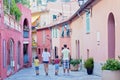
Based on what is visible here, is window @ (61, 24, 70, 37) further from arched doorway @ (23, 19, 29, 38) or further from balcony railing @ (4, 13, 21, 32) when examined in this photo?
balcony railing @ (4, 13, 21, 32)

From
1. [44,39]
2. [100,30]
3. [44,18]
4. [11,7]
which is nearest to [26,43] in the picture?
[11,7]

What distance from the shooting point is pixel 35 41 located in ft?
201

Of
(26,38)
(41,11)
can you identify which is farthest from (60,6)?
(26,38)

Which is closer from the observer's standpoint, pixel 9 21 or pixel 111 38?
pixel 111 38

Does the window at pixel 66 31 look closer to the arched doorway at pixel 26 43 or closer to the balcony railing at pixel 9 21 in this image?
the arched doorway at pixel 26 43

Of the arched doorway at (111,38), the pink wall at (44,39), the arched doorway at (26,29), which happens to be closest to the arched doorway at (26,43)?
the arched doorway at (26,29)

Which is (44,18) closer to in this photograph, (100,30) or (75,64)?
(75,64)

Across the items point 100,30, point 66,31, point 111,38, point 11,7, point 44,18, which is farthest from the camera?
point 44,18

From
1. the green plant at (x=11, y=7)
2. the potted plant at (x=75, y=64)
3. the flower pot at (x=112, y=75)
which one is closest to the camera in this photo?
the flower pot at (x=112, y=75)

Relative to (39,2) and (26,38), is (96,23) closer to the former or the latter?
(26,38)

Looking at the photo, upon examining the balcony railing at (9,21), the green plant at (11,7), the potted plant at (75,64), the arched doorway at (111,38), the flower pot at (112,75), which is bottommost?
the potted plant at (75,64)

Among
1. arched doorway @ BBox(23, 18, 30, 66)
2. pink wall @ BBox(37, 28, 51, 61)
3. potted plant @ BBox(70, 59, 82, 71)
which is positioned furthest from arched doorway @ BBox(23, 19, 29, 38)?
pink wall @ BBox(37, 28, 51, 61)

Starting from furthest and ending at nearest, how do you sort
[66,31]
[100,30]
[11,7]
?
[66,31]
[11,7]
[100,30]

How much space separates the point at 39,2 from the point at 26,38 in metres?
34.6
